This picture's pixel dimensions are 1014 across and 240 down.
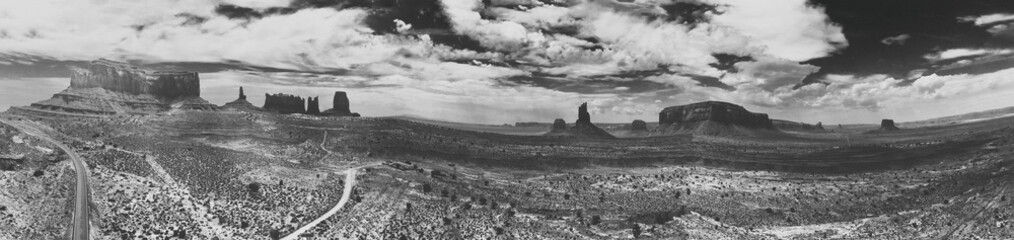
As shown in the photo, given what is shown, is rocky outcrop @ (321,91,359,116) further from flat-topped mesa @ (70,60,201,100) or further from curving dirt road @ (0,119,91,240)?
curving dirt road @ (0,119,91,240)

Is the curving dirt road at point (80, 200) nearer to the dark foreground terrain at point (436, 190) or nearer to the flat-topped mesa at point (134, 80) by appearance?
the dark foreground terrain at point (436, 190)

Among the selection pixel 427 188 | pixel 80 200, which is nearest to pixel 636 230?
pixel 427 188

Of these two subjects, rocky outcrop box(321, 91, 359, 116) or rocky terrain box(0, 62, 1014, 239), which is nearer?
rocky terrain box(0, 62, 1014, 239)

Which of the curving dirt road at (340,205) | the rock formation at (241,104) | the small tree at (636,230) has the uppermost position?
the rock formation at (241,104)

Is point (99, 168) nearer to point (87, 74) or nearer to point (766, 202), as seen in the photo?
point (766, 202)

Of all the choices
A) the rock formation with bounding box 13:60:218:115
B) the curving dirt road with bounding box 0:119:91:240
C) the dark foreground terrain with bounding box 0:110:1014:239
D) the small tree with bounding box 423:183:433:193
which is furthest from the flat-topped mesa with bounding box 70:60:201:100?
the small tree with bounding box 423:183:433:193

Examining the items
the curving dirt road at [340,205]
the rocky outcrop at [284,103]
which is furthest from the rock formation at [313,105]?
the curving dirt road at [340,205]
